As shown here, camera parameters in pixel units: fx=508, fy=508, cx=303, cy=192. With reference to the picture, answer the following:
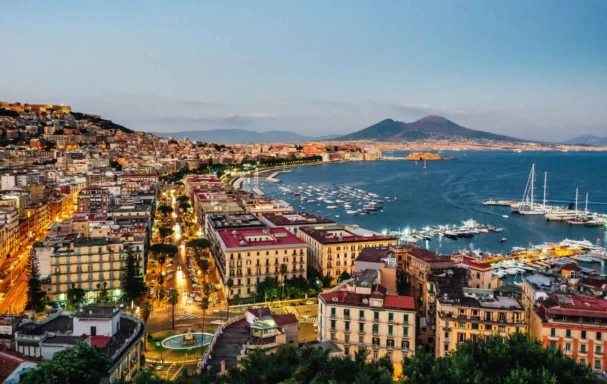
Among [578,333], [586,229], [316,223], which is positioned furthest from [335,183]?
[578,333]

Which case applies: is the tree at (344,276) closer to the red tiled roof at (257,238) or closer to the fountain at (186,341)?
the red tiled roof at (257,238)

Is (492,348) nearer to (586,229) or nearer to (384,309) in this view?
(384,309)

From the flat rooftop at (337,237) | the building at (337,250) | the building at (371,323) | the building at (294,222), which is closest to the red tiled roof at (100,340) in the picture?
the building at (371,323)

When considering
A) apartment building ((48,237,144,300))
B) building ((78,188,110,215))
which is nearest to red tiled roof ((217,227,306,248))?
apartment building ((48,237,144,300))

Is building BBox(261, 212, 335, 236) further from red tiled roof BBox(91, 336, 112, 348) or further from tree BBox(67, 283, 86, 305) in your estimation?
red tiled roof BBox(91, 336, 112, 348)

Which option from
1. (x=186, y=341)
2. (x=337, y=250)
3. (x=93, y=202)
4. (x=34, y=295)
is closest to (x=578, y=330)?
(x=186, y=341)

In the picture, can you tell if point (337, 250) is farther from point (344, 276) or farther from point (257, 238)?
point (257, 238)
